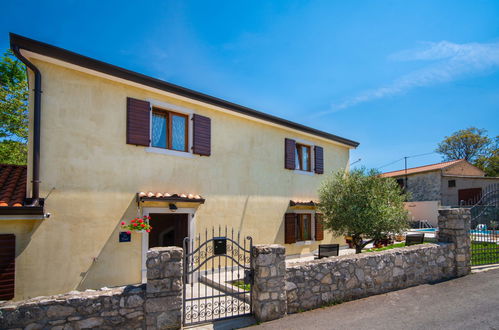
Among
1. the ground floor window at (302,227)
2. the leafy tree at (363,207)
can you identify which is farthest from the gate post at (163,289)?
the ground floor window at (302,227)

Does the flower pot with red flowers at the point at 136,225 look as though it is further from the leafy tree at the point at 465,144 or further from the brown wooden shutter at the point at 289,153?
the leafy tree at the point at 465,144

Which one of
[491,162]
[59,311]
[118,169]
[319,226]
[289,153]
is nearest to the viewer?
[59,311]

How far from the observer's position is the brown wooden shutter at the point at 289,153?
11992mm

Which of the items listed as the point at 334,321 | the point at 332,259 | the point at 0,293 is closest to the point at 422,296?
the point at 332,259

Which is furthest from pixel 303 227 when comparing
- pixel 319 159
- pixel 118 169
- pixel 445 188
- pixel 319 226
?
pixel 445 188

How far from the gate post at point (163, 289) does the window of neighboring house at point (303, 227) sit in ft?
26.8

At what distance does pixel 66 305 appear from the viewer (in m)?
4.12

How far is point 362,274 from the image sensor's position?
651 centimetres

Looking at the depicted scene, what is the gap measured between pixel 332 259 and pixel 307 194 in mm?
6584

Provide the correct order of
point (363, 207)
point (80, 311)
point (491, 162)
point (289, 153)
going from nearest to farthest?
1. point (80, 311)
2. point (363, 207)
3. point (289, 153)
4. point (491, 162)

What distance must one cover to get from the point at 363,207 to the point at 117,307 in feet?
27.3

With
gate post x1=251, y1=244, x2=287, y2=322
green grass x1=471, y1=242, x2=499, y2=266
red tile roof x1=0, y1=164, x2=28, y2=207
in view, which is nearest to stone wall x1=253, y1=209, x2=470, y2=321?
gate post x1=251, y1=244, x2=287, y2=322

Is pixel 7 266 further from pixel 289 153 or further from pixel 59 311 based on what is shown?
pixel 289 153

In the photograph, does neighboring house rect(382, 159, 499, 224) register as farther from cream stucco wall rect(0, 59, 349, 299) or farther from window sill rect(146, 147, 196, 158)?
window sill rect(146, 147, 196, 158)
